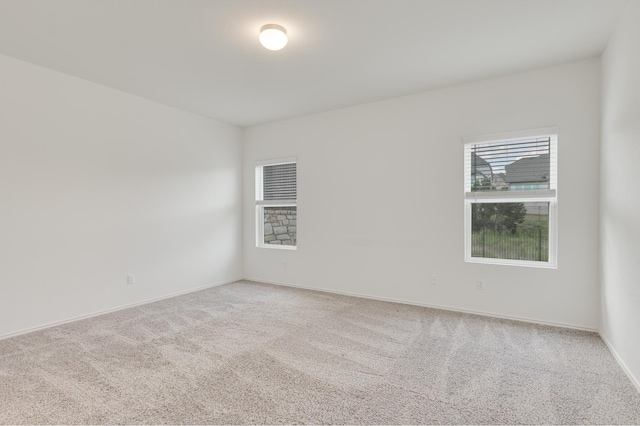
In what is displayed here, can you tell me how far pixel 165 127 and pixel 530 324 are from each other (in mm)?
5110

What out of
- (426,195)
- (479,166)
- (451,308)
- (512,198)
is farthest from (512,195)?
(451,308)

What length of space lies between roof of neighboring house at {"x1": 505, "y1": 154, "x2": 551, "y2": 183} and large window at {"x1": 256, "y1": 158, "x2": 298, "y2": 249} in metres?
2.99

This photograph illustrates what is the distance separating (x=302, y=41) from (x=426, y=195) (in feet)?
7.53

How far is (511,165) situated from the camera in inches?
138

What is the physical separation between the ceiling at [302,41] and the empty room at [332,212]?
0.02 m

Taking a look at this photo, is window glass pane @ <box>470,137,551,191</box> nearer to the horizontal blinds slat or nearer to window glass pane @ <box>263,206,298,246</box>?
the horizontal blinds slat

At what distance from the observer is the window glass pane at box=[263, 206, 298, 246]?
205 inches

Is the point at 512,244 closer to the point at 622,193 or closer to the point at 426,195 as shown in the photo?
the point at 426,195

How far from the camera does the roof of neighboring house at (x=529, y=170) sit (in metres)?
3.35

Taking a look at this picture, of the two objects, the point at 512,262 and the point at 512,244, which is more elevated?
the point at 512,244

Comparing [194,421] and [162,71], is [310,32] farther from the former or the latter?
[194,421]

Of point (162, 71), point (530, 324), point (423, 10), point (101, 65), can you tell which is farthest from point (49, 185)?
point (530, 324)

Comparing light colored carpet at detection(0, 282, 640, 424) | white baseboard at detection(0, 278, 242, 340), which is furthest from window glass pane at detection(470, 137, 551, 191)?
white baseboard at detection(0, 278, 242, 340)

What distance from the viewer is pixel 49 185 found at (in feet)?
10.7
